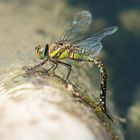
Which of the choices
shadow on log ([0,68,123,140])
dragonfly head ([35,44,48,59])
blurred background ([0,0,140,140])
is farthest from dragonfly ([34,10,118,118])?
blurred background ([0,0,140,140])

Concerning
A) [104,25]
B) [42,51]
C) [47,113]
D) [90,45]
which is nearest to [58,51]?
[42,51]

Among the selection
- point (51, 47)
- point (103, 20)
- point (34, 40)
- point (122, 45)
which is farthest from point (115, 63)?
point (51, 47)

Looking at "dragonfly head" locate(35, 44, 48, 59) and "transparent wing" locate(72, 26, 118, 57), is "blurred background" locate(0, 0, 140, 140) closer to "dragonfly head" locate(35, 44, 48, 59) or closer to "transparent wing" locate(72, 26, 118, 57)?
"transparent wing" locate(72, 26, 118, 57)

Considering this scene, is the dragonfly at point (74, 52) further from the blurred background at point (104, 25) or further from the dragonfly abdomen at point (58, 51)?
the blurred background at point (104, 25)

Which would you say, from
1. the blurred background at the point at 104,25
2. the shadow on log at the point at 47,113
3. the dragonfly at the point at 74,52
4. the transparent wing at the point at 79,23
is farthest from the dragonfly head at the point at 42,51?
the blurred background at the point at 104,25

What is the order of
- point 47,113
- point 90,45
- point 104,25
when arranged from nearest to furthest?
point 47,113 < point 90,45 < point 104,25

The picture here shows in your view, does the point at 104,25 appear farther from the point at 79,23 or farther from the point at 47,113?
the point at 47,113

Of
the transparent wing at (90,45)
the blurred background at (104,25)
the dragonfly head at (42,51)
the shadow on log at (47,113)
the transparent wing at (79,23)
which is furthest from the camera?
the blurred background at (104,25)

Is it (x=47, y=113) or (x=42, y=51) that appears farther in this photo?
(x=42, y=51)

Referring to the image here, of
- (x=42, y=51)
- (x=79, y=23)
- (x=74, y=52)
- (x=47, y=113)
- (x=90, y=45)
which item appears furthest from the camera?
(x=79, y=23)
